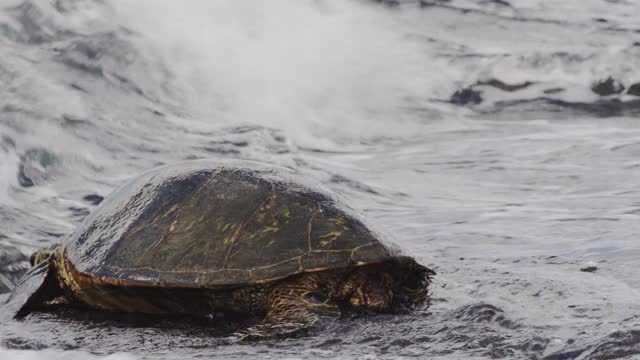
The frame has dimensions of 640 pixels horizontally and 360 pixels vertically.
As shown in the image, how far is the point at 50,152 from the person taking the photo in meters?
10.6

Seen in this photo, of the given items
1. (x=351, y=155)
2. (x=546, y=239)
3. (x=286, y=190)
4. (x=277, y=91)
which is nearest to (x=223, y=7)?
(x=277, y=91)

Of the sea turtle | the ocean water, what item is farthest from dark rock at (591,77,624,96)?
the sea turtle

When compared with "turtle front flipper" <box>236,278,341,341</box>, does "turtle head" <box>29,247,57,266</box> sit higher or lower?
lower

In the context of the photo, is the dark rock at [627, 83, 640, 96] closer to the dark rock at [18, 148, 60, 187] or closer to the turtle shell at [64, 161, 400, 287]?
the dark rock at [18, 148, 60, 187]

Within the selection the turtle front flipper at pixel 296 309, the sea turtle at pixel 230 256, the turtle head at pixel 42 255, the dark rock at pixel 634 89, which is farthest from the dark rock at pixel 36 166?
the dark rock at pixel 634 89

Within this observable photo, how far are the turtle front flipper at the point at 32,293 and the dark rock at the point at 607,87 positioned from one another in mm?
9057

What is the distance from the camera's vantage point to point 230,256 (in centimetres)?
483

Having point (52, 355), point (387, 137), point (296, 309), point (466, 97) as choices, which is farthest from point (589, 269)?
point (466, 97)

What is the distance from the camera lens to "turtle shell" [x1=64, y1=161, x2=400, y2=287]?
4.77 metres

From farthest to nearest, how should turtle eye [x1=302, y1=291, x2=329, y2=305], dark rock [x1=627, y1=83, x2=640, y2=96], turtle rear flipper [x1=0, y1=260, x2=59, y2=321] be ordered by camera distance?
dark rock [x1=627, y1=83, x2=640, y2=96], turtle rear flipper [x1=0, y1=260, x2=59, y2=321], turtle eye [x1=302, y1=291, x2=329, y2=305]

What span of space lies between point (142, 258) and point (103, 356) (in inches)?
25.5

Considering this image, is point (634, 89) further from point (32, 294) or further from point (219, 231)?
point (32, 294)

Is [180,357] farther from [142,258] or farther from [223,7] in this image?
[223,7]

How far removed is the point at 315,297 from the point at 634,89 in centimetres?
926
